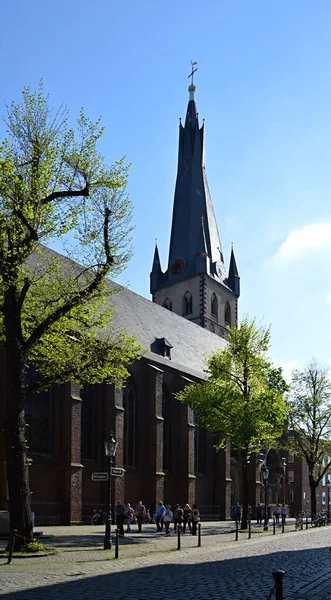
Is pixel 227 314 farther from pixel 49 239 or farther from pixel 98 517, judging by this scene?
pixel 49 239

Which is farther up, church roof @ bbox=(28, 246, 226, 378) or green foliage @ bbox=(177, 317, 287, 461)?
church roof @ bbox=(28, 246, 226, 378)

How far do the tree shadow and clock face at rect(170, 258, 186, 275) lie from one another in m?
61.1

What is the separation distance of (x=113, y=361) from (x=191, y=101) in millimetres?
67438

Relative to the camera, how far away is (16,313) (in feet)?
64.0

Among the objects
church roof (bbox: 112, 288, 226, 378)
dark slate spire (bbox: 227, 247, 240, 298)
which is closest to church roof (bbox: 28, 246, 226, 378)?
church roof (bbox: 112, 288, 226, 378)

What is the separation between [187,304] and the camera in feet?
254

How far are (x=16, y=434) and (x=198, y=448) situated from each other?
33147mm

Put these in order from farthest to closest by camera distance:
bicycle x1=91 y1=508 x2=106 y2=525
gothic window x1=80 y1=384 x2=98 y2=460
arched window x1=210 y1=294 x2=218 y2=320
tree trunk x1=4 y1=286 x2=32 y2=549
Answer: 1. arched window x1=210 y1=294 x2=218 y2=320
2. gothic window x1=80 y1=384 x2=98 y2=460
3. bicycle x1=91 y1=508 x2=106 y2=525
4. tree trunk x1=4 y1=286 x2=32 y2=549

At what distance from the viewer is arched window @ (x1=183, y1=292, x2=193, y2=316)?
77.0m

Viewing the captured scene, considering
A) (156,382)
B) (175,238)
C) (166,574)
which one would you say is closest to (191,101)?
(175,238)

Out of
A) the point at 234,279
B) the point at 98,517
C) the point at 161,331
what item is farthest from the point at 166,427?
the point at 234,279

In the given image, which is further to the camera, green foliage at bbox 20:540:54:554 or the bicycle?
the bicycle

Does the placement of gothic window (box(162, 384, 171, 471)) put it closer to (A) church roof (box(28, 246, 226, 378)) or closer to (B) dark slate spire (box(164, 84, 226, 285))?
(A) church roof (box(28, 246, 226, 378))

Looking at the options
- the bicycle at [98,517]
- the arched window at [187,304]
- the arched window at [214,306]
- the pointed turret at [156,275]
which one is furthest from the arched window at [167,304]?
the bicycle at [98,517]
